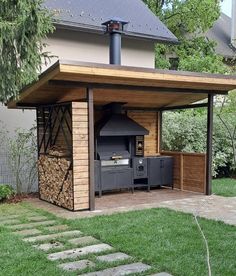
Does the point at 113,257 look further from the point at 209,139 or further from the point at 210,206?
the point at 209,139

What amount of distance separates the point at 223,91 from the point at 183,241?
182 inches

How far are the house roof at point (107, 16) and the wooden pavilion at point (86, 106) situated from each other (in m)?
2.45

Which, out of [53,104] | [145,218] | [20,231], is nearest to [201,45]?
[53,104]

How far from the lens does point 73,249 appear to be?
4.79 metres

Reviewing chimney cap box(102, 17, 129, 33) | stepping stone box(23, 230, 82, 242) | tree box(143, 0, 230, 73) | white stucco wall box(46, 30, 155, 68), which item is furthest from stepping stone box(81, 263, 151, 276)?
tree box(143, 0, 230, 73)

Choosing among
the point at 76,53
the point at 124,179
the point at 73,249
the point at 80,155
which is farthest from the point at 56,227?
the point at 76,53

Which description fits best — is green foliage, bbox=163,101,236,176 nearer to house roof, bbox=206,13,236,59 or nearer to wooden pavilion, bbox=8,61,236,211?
wooden pavilion, bbox=8,61,236,211

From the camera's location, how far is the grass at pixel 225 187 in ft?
29.5

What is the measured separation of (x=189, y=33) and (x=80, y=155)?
13.9 meters

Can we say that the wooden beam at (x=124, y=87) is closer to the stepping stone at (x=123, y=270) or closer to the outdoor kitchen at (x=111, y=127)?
the outdoor kitchen at (x=111, y=127)

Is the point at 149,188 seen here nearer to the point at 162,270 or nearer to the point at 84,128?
the point at 84,128

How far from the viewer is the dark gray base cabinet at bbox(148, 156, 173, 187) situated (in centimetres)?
Answer: 936

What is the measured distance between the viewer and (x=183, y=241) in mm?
5043

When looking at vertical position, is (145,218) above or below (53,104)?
below
